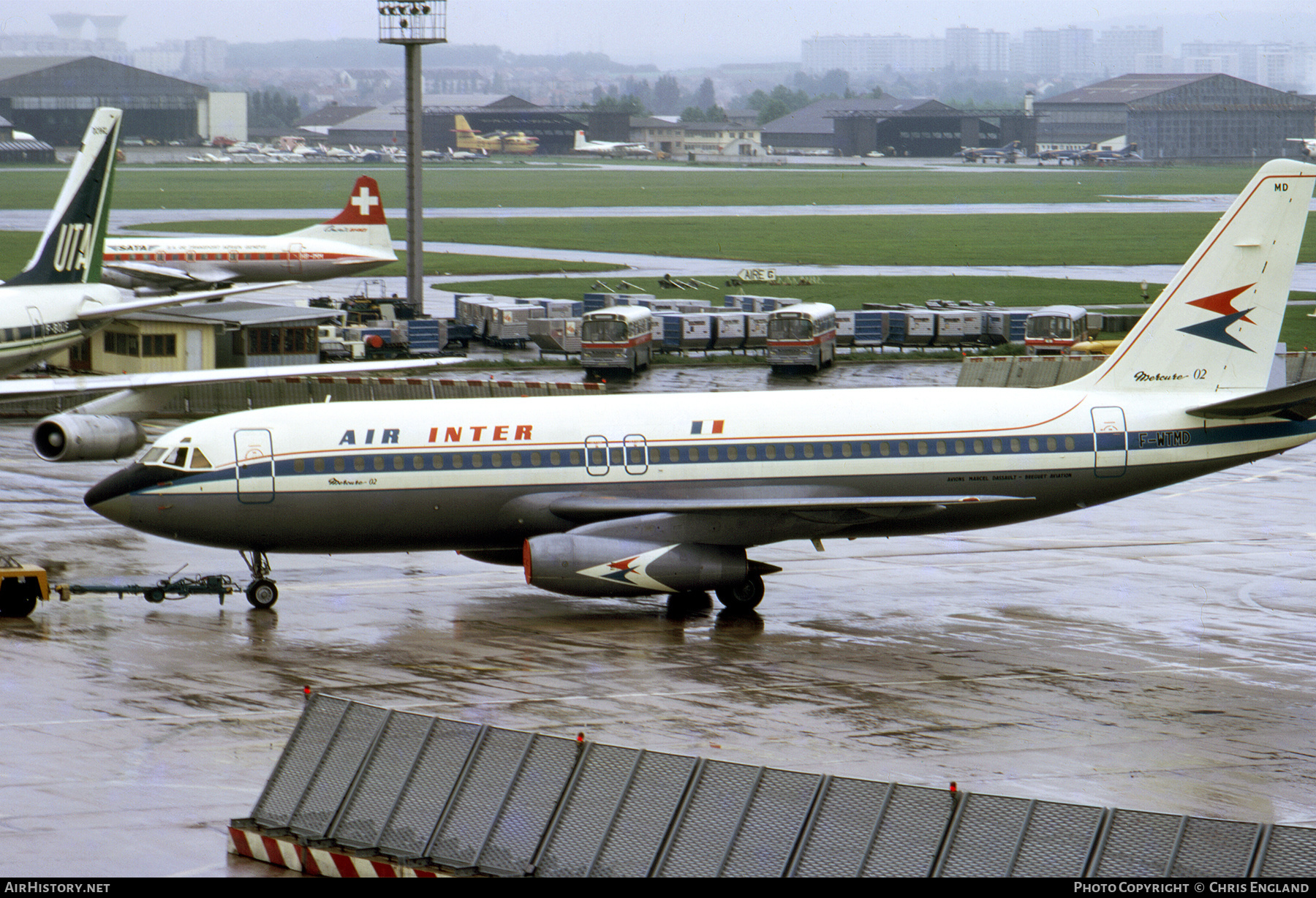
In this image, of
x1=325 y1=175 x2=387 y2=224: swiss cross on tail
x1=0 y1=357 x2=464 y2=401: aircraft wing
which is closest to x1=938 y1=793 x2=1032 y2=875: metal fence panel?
x1=0 y1=357 x2=464 y2=401: aircraft wing

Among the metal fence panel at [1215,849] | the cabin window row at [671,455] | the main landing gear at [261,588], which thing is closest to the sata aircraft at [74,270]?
the main landing gear at [261,588]

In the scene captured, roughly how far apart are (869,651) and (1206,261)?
13.1 metres

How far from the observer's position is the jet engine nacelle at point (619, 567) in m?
33.6

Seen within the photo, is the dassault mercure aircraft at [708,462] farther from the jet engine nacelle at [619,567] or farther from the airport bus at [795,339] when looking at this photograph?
the airport bus at [795,339]

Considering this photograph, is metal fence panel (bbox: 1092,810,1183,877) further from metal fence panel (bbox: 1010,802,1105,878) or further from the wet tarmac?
the wet tarmac

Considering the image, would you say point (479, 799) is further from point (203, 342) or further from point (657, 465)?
point (203, 342)

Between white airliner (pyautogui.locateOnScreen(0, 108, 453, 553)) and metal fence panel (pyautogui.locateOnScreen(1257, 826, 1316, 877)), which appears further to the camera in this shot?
white airliner (pyautogui.locateOnScreen(0, 108, 453, 553))

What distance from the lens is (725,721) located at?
88.7 ft

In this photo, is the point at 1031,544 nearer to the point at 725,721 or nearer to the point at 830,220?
the point at 725,721

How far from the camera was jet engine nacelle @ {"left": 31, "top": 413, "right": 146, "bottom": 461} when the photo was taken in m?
37.5

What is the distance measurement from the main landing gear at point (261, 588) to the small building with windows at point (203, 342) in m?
34.7

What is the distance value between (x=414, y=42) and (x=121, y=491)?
55.6 meters

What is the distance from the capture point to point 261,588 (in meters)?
35.7

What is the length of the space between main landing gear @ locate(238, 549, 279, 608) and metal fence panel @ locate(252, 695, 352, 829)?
15241 mm
